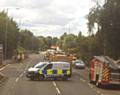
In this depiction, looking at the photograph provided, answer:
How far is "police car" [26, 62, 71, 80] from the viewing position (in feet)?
146

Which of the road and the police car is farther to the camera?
the police car

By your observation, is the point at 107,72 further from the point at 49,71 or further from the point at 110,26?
the point at 110,26

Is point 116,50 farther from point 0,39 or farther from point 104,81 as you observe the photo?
point 0,39

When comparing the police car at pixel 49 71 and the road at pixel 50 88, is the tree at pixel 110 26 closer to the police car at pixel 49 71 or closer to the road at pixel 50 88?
the police car at pixel 49 71

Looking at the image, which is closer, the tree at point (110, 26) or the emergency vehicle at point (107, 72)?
the emergency vehicle at point (107, 72)

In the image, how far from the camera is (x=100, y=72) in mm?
38031

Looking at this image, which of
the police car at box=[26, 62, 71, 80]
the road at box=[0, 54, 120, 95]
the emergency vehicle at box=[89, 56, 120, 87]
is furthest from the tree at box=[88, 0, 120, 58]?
the emergency vehicle at box=[89, 56, 120, 87]

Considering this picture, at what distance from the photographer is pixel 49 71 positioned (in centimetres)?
4488

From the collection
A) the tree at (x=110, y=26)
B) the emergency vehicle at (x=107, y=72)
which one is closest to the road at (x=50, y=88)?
the emergency vehicle at (x=107, y=72)

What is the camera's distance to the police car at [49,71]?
44469mm

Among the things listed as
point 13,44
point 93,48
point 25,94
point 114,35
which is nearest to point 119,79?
point 25,94

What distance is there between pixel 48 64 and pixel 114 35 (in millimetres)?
17834

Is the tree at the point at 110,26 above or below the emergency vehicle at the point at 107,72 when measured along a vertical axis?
above

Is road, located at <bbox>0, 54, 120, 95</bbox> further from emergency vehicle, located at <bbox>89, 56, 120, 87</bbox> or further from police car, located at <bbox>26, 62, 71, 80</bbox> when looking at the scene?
police car, located at <bbox>26, 62, 71, 80</bbox>
